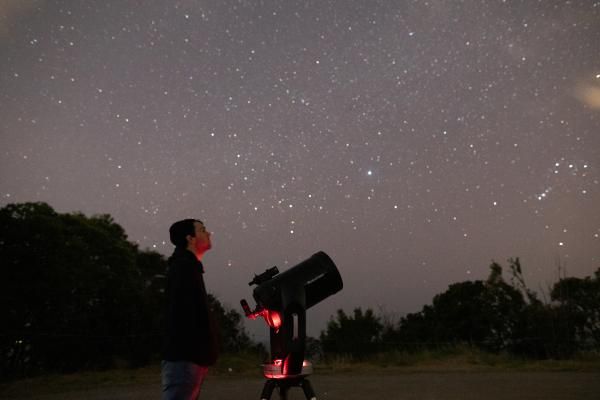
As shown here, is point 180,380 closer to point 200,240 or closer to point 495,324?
point 200,240

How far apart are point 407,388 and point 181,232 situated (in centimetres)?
517

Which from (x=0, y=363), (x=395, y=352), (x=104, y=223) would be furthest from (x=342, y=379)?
(x=104, y=223)

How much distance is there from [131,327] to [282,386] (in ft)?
47.9

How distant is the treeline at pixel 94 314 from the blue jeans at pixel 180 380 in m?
10.0

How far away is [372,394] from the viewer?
6.74 metres

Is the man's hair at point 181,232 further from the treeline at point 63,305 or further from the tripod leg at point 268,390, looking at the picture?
the treeline at point 63,305

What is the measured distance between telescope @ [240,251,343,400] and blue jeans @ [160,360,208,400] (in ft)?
1.70

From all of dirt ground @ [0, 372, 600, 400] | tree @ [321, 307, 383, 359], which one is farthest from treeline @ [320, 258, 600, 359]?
dirt ground @ [0, 372, 600, 400]

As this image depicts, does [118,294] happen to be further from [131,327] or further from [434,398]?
[434,398]

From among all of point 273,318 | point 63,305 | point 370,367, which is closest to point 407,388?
point 370,367

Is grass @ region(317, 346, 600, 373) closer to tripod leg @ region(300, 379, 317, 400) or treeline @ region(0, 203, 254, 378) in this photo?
treeline @ region(0, 203, 254, 378)

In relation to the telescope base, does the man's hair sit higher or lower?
higher

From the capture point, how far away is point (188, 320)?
3.06m

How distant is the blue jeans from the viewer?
117 inches
